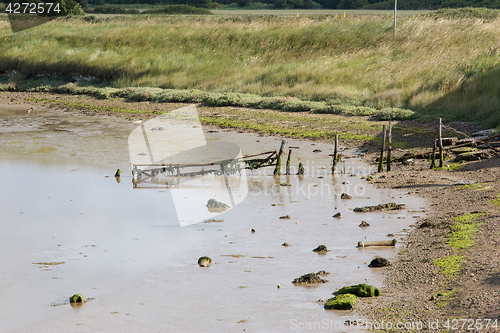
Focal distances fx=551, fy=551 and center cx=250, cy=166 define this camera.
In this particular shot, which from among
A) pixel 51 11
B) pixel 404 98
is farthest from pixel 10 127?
pixel 51 11

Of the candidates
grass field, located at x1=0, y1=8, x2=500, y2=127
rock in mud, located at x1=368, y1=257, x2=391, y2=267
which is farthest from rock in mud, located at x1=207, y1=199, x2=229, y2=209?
grass field, located at x1=0, y1=8, x2=500, y2=127

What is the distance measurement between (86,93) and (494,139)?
76.8ft

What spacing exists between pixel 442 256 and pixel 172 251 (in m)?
4.09

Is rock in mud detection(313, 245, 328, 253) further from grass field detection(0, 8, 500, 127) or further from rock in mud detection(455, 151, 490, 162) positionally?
grass field detection(0, 8, 500, 127)

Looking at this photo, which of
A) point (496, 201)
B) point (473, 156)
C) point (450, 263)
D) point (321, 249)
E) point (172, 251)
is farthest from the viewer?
point (473, 156)

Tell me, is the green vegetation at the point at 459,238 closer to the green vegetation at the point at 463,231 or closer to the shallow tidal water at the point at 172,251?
the green vegetation at the point at 463,231

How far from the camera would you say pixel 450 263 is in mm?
7371

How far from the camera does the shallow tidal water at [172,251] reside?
6527 millimetres

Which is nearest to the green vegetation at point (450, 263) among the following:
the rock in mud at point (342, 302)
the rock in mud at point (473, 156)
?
the rock in mud at point (342, 302)

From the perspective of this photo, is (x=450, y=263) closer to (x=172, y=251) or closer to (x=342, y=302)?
(x=342, y=302)

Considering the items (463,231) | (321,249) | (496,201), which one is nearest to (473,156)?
(496,201)

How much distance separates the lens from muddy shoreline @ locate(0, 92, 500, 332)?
5988 mm

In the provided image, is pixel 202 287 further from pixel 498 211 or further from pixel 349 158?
pixel 349 158

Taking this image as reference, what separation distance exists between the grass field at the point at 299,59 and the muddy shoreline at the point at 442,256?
19.7 feet
